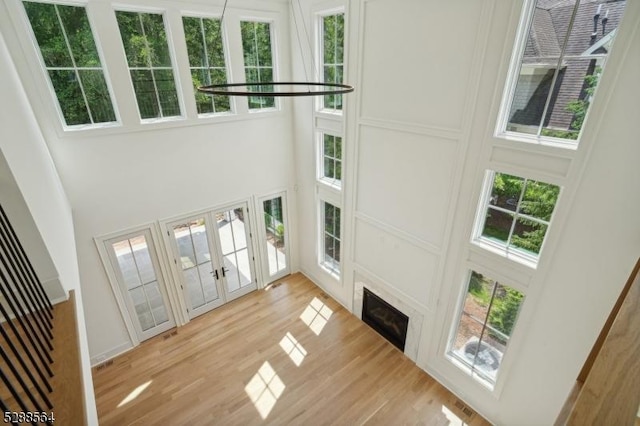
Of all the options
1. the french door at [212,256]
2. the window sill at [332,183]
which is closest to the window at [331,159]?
the window sill at [332,183]

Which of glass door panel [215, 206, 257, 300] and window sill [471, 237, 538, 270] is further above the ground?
window sill [471, 237, 538, 270]

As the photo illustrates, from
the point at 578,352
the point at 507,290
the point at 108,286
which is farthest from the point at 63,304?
the point at 578,352

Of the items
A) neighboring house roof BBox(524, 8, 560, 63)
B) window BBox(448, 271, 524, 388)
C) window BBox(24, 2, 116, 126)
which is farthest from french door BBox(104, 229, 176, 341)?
neighboring house roof BBox(524, 8, 560, 63)

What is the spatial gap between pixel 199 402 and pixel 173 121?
4.09m

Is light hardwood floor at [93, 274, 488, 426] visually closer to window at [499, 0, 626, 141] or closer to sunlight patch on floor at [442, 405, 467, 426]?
sunlight patch on floor at [442, 405, 467, 426]

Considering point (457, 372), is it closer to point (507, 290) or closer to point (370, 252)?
point (507, 290)

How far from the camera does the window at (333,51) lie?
15.1 ft

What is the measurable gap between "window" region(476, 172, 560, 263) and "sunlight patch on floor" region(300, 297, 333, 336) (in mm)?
3236

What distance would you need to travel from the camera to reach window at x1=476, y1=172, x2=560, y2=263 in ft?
10.0

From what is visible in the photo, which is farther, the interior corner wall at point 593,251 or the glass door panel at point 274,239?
the glass door panel at point 274,239

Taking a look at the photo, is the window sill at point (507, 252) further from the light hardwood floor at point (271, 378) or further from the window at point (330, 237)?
the window at point (330, 237)

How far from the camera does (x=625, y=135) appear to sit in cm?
236

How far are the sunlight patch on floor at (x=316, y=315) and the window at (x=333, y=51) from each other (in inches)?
146

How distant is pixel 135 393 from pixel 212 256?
7.48ft
